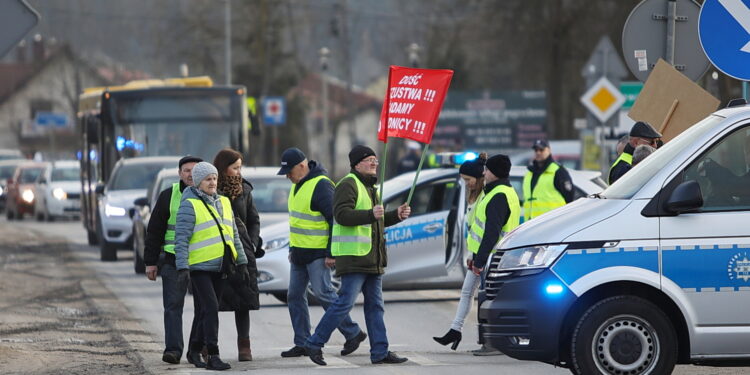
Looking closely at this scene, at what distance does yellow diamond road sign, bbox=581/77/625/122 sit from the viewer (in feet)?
67.4

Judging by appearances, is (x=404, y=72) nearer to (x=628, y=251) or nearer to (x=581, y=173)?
(x=628, y=251)

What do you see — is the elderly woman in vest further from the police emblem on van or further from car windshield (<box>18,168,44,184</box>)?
car windshield (<box>18,168,44,184</box>)

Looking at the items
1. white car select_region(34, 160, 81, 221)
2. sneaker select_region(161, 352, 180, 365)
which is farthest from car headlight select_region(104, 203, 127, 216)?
white car select_region(34, 160, 81, 221)

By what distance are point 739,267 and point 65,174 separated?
3155 centimetres

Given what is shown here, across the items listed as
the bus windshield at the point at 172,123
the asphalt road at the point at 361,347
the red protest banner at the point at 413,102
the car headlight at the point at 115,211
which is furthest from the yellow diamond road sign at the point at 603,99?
the red protest banner at the point at 413,102

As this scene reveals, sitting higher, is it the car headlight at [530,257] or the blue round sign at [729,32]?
the blue round sign at [729,32]

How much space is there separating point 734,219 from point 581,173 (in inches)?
288

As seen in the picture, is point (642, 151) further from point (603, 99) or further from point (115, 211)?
point (115, 211)

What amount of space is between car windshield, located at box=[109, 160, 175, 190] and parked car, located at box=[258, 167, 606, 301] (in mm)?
8073

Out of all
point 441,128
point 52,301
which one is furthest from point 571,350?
point 441,128

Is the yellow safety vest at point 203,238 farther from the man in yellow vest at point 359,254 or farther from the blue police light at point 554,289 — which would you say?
the blue police light at point 554,289

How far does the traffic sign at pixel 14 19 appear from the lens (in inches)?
411

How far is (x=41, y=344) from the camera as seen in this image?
40.7 ft

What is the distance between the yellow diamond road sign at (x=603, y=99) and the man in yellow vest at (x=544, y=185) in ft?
18.3
